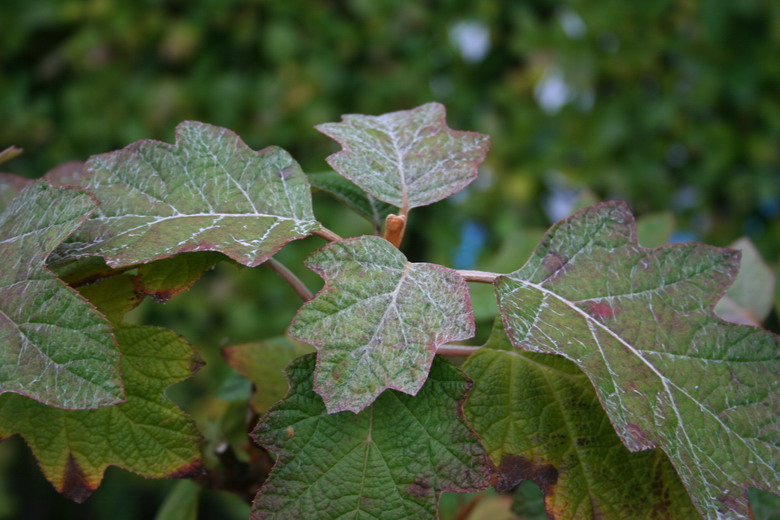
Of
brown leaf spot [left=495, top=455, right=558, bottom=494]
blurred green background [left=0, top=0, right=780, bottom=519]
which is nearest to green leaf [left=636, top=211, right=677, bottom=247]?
brown leaf spot [left=495, top=455, right=558, bottom=494]

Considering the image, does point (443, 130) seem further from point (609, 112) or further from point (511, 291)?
point (609, 112)

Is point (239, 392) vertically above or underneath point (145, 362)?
underneath

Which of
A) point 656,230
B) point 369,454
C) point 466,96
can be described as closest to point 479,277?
point 369,454

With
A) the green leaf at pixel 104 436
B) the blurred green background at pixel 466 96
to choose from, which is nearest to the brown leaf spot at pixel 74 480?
the green leaf at pixel 104 436

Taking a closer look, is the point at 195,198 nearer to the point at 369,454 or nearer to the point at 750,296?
the point at 369,454

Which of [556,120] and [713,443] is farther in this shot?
[556,120]

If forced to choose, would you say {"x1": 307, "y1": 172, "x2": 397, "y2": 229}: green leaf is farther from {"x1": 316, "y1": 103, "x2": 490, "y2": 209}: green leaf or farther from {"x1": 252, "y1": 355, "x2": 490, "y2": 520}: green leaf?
{"x1": 252, "y1": 355, "x2": 490, "y2": 520}: green leaf

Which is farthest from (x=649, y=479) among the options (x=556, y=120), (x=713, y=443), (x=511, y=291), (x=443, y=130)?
(x=556, y=120)

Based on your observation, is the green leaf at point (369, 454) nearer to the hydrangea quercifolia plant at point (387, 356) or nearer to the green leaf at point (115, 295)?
the hydrangea quercifolia plant at point (387, 356)
